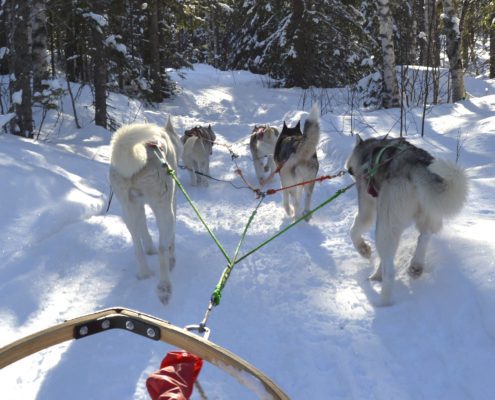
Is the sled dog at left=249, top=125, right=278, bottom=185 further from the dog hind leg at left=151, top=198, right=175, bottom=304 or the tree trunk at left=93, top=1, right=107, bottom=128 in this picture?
the tree trunk at left=93, top=1, right=107, bottom=128

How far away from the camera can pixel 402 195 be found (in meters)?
3.35

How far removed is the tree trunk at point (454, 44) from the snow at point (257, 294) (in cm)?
515

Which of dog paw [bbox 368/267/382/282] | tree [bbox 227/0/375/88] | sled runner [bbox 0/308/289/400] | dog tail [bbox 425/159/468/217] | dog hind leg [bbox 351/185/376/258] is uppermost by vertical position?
tree [bbox 227/0/375/88]

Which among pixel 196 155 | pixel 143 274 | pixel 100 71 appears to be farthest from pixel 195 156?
pixel 100 71

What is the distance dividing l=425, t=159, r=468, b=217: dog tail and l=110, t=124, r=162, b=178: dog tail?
2.07 metres

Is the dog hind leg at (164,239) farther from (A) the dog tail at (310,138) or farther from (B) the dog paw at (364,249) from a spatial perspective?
(A) the dog tail at (310,138)

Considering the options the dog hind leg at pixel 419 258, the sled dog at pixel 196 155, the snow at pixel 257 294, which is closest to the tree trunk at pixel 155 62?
the sled dog at pixel 196 155

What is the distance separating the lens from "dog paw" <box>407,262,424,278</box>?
3.67m

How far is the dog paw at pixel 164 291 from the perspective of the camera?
368cm

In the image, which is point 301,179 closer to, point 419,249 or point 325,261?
point 325,261

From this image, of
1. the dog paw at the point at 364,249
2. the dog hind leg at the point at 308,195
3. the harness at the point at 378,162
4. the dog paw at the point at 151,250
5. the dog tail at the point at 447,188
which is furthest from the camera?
the dog hind leg at the point at 308,195

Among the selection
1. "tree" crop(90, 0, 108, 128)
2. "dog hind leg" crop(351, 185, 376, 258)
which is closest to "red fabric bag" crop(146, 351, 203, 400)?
"dog hind leg" crop(351, 185, 376, 258)

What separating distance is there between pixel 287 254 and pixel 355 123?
20.9ft

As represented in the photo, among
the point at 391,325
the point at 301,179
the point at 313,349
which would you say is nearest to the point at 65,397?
the point at 313,349
